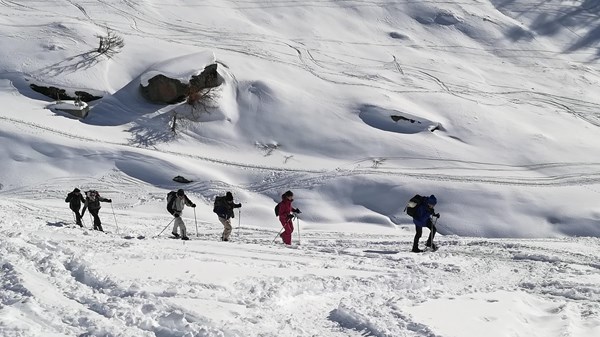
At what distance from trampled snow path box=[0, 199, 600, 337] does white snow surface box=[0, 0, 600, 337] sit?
0.05m

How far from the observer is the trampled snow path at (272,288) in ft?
26.2

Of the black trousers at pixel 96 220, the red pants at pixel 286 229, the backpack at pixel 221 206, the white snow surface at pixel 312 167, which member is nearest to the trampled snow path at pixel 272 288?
the white snow surface at pixel 312 167

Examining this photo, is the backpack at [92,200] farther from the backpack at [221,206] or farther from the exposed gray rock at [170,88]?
the exposed gray rock at [170,88]

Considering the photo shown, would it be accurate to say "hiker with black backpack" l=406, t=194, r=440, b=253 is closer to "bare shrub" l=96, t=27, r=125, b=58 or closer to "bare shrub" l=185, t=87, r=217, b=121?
"bare shrub" l=185, t=87, r=217, b=121

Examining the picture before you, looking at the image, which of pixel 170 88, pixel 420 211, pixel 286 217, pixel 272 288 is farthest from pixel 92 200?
pixel 170 88

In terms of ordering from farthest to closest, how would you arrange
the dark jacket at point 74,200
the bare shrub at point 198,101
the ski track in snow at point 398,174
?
1. the bare shrub at point 198,101
2. the ski track in snow at point 398,174
3. the dark jacket at point 74,200

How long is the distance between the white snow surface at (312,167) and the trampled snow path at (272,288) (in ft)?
0.17

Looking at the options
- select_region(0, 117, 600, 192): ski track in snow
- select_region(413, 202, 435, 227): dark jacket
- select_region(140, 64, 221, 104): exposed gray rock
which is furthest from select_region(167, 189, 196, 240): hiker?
select_region(140, 64, 221, 104): exposed gray rock

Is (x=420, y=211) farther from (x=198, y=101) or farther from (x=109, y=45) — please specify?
(x=109, y=45)

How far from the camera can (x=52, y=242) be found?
11055mm

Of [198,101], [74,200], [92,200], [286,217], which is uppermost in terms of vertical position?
[198,101]

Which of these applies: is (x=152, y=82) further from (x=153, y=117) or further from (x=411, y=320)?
(x=411, y=320)

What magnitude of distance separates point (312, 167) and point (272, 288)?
13276 mm

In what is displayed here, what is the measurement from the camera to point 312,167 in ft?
74.4
